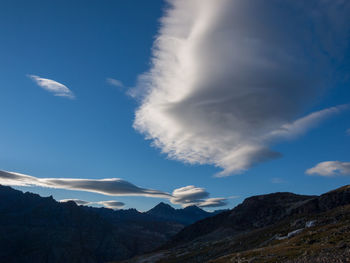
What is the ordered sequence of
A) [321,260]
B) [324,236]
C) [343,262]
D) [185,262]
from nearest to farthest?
[343,262]
[321,260]
[324,236]
[185,262]

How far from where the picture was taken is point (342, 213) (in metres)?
87.3

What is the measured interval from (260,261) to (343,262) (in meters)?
15.4

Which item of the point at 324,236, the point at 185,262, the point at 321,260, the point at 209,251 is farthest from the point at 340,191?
the point at 321,260

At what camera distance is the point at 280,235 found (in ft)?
264

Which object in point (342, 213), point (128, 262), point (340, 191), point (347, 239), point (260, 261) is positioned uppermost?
point (340, 191)

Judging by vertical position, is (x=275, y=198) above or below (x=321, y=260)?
above

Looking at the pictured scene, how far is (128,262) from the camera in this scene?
138750mm

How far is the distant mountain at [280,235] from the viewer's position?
44.7 m

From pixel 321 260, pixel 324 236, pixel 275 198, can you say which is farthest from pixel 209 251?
pixel 275 198

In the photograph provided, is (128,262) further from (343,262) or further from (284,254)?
(343,262)

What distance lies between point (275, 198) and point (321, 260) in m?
168

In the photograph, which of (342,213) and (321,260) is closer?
(321,260)

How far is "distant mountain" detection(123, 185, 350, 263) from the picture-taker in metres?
44.7

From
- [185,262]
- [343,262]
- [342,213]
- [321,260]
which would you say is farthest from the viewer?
[185,262]
